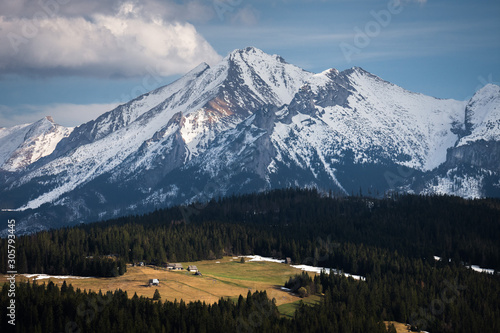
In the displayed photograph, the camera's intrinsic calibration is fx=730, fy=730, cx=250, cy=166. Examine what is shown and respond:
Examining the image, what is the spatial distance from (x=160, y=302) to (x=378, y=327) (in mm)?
56265

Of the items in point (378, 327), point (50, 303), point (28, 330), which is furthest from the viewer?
point (378, 327)

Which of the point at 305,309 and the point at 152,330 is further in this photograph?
the point at 305,309

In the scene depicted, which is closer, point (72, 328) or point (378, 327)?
point (72, 328)

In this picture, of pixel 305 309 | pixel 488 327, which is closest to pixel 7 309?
pixel 305 309

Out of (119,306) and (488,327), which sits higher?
(119,306)

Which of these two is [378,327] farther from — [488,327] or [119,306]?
A: [119,306]

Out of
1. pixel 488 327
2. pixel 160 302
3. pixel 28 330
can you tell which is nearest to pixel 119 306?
pixel 160 302

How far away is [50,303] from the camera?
175 m

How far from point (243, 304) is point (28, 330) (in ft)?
186

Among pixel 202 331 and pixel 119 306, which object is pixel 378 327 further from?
pixel 119 306

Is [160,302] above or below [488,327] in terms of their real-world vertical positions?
above

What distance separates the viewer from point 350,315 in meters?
192

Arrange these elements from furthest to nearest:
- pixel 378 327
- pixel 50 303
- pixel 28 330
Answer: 1. pixel 378 327
2. pixel 50 303
3. pixel 28 330

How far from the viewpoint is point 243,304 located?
194 metres
